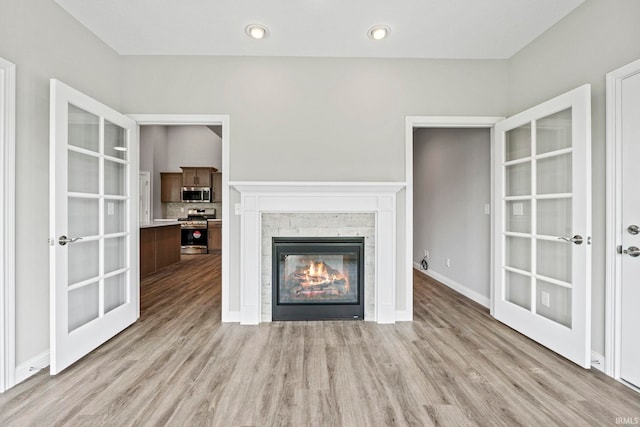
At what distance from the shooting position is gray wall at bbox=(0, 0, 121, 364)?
1929mm

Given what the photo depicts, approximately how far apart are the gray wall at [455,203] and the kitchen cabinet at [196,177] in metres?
5.57

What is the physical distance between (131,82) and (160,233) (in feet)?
10.3

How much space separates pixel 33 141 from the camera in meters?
2.03

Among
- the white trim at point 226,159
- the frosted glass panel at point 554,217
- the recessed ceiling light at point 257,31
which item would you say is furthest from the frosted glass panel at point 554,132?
the white trim at point 226,159

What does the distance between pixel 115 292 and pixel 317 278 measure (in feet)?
5.98

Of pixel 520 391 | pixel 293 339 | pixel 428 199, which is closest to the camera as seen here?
pixel 520 391

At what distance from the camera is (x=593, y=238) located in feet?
7.04

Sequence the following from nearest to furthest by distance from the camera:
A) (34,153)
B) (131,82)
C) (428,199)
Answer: (34,153) → (131,82) → (428,199)

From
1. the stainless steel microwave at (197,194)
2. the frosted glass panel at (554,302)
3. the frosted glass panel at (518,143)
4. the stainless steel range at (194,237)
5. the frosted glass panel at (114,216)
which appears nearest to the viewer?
the frosted glass panel at (554,302)

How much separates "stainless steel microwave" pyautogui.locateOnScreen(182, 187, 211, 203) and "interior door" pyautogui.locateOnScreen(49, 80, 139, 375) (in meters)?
5.42

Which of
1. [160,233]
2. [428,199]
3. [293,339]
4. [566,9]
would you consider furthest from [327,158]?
[160,233]

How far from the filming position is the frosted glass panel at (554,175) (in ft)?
7.45

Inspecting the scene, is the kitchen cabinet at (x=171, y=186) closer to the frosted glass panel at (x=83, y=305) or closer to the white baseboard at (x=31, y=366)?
the frosted glass panel at (x=83, y=305)

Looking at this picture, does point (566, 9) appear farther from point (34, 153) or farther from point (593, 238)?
point (34, 153)
